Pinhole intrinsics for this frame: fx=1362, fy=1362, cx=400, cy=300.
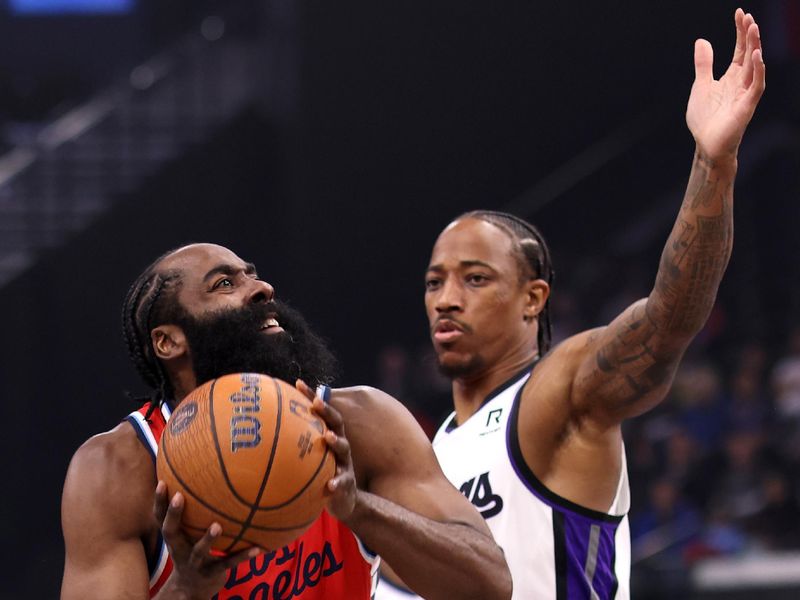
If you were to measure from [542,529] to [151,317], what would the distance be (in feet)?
4.08

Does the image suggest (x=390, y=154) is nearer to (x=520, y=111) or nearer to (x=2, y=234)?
(x=520, y=111)

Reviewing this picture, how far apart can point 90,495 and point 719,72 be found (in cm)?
1059

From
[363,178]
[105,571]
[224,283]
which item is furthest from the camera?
[363,178]

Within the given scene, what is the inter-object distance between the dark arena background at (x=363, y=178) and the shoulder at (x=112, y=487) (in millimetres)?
6897

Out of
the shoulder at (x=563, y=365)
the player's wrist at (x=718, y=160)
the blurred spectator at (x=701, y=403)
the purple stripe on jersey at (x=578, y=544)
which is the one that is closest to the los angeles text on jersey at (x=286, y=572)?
the purple stripe on jersey at (x=578, y=544)

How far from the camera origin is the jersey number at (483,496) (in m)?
3.82

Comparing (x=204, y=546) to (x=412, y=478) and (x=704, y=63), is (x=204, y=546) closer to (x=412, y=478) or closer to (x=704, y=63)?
(x=412, y=478)

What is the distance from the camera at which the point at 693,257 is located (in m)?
3.52

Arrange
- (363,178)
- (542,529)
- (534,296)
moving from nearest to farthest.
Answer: (542,529)
(534,296)
(363,178)

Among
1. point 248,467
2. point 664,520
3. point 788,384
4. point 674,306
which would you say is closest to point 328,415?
point 248,467

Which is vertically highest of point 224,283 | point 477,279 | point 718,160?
point 718,160

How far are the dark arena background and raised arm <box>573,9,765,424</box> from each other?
6.25 m

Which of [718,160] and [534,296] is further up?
[718,160]

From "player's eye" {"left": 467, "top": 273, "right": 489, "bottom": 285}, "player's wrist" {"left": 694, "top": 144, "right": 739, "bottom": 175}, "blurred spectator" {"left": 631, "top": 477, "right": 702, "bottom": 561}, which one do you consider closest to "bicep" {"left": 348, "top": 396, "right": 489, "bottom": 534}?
"player's wrist" {"left": 694, "top": 144, "right": 739, "bottom": 175}
